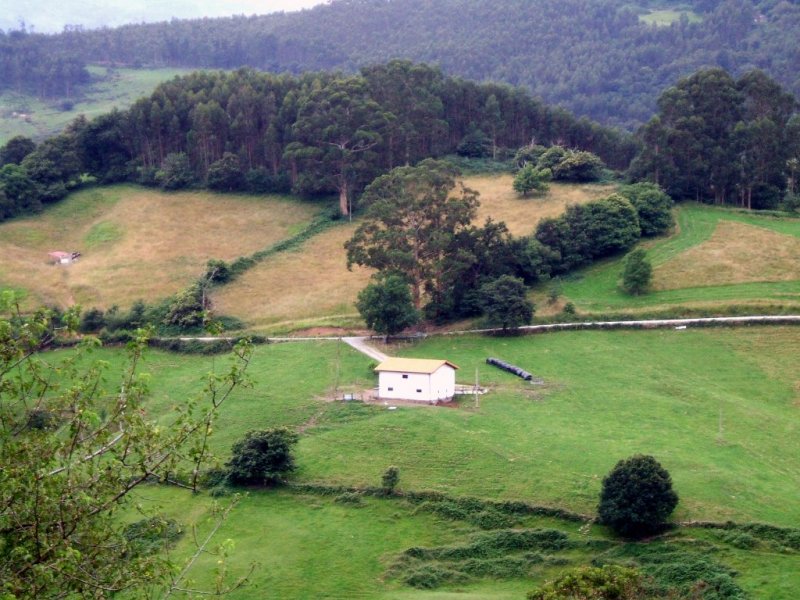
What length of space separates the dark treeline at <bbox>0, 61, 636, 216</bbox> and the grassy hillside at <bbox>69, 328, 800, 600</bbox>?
2836 cm

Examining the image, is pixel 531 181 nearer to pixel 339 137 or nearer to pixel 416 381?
pixel 339 137

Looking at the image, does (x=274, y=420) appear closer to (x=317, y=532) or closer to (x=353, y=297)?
(x=317, y=532)

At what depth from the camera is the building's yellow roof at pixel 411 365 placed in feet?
163

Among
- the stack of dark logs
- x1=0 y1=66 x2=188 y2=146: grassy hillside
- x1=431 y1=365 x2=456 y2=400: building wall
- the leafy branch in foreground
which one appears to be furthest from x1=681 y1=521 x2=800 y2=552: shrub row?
x1=0 y1=66 x2=188 y2=146: grassy hillside

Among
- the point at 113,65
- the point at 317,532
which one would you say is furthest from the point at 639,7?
the point at 317,532

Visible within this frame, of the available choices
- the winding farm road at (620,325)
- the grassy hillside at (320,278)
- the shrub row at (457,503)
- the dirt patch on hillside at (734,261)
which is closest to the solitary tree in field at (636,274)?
the dirt patch on hillside at (734,261)

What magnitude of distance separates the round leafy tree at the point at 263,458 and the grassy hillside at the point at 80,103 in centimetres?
8103

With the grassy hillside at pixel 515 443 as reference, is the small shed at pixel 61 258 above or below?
above

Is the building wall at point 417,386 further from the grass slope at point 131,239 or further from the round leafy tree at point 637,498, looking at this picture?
the grass slope at point 131,239

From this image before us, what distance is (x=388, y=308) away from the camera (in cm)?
5778

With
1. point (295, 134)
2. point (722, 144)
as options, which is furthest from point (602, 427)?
point (295, 134)

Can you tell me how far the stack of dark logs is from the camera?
5249 cm

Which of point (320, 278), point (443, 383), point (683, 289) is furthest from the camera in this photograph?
point (320, 278)

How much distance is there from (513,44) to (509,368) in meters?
130
